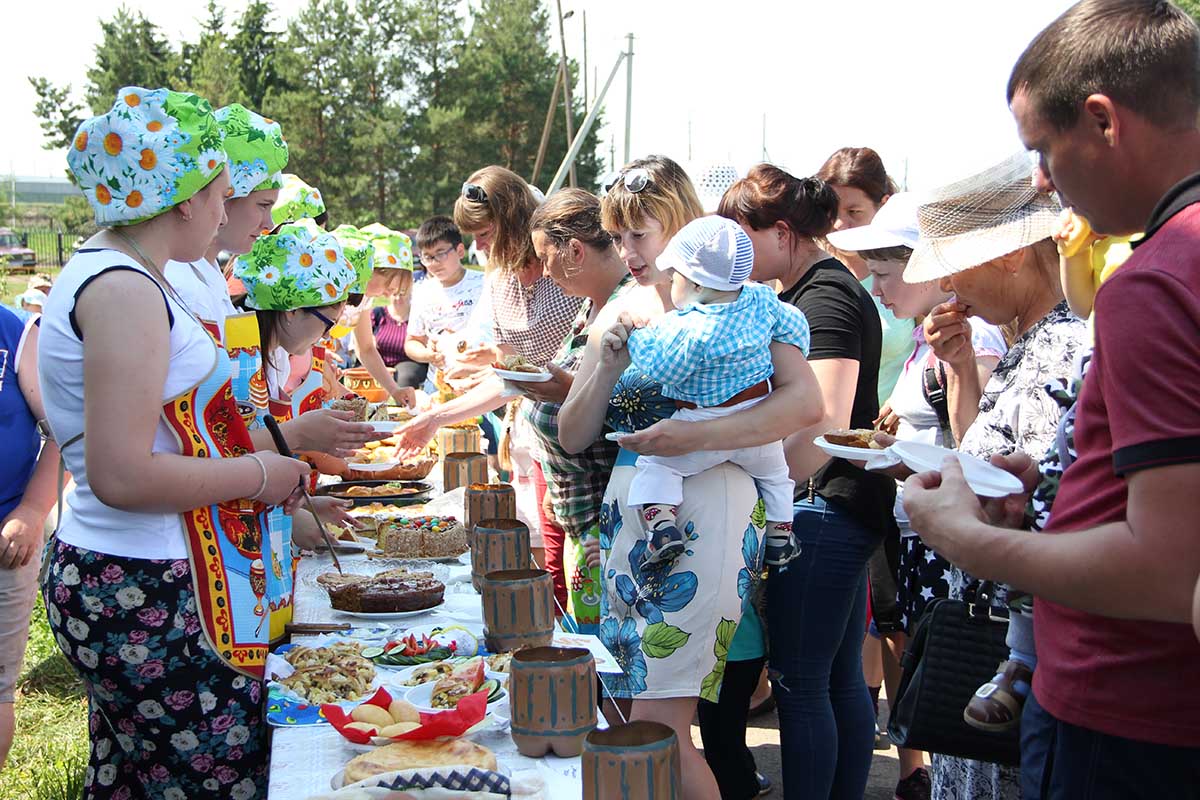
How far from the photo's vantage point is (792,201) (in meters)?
3.02

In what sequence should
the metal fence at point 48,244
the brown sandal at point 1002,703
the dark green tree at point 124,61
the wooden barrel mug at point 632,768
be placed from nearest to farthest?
1. the wooden barrel mug at point 632,768
2. the brown sandal at point 1002,703
3. the metal fence at point 48,244
4. the dark green tree at point 124,61

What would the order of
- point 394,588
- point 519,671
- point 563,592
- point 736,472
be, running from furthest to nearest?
point 563,592 → point 736,472 → point 394,588 → point 519,671

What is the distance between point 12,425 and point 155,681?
4.56ft

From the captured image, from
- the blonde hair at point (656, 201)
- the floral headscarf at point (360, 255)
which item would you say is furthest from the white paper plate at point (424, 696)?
the floral headscarf at point (360, 255)

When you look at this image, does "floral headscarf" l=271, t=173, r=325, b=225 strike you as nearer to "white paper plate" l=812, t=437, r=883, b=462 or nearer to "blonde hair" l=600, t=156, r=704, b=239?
"blonde hair" l=600, t=156, r=704, b=239

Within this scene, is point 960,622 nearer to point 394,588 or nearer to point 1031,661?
point 1031,661

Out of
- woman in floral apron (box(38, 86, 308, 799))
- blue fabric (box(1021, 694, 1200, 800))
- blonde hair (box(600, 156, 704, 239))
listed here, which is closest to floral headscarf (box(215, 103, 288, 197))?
woman in floral apron (box(38, 86, 308, 799))

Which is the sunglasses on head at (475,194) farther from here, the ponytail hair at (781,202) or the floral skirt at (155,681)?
the floral skirt at (155,681)

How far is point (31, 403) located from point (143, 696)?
1399 millimetres

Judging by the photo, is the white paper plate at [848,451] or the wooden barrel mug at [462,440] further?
the wooden barrel mug at [462,440]

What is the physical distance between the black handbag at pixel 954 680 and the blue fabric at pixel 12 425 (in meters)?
2.37

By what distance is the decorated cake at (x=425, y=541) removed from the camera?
2.84 m

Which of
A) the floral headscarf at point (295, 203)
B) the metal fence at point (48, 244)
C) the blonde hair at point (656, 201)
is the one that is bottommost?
the blonde hair at point (656, 201)

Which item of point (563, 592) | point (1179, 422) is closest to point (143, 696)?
point (1179, 422)
